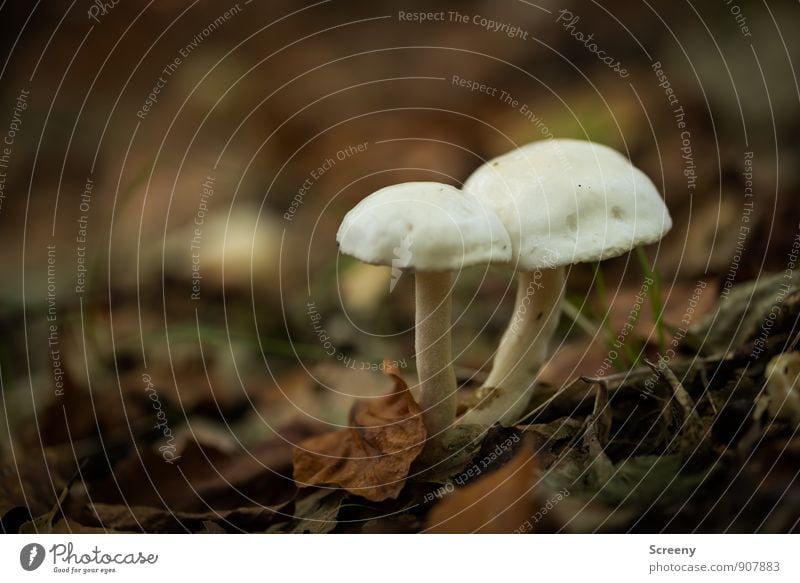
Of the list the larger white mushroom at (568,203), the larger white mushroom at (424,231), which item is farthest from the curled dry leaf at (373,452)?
the larger white mushroom at (424,231)

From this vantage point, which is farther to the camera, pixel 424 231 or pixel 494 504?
pixel 494 504

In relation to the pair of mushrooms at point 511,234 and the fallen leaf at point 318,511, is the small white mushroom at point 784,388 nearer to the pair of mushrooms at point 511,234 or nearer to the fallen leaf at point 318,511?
the pair of mushrooms at point 511,234

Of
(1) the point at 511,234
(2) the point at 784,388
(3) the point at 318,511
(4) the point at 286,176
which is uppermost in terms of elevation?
(4) the point at 286,176

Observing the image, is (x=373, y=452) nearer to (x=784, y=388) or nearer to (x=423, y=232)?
(x=423, y=232)

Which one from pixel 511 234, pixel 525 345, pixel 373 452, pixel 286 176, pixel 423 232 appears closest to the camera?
pixel 423 232

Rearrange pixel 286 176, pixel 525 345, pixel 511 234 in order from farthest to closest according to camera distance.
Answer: pixel 286 176 < pixel 525 345 < pixel 511 234

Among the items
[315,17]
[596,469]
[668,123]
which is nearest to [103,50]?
[315,17]

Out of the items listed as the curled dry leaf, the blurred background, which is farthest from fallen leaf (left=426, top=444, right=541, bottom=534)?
the blurred background

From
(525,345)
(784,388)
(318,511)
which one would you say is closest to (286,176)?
(525,345)
